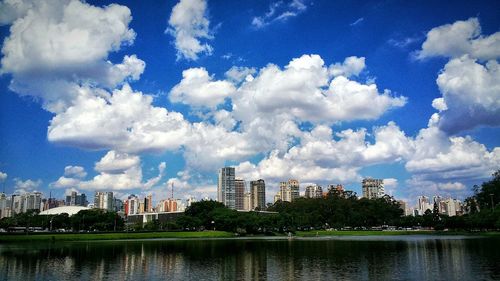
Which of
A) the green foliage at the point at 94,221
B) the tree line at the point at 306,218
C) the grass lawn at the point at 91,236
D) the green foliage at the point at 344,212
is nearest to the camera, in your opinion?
the grass lawn at the point at 91,236

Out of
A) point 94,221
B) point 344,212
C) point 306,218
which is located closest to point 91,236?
point 94,221

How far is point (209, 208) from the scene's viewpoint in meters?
147

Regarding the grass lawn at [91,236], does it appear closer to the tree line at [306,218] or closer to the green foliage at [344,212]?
the tree line at [306,218]

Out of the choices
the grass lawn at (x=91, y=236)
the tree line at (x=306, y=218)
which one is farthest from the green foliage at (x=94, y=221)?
the grass lawn at (x=91, y=236)

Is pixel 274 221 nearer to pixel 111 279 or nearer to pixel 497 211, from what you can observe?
pixel 497 211

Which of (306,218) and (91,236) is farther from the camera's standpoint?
(306,218)

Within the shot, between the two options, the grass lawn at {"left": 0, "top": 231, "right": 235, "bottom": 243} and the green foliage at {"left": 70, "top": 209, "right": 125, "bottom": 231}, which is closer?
the grass lawn at {"left": 0, "top": 231, "right": 235, "bottom": 243}

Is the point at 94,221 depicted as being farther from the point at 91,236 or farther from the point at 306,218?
the point at 306,218

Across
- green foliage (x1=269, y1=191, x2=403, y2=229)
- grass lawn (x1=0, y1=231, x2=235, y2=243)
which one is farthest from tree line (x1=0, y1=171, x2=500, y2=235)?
grass lawn (x1=0, y1=231, x2=235, y2=243)

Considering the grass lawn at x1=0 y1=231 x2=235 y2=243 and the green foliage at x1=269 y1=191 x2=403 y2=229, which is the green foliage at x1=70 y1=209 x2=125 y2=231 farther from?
the green foliage at x1=269 y1=191 x2=403 y2=229

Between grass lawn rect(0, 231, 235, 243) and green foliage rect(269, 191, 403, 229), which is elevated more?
green foliage rect(269, 191, 403, 229)

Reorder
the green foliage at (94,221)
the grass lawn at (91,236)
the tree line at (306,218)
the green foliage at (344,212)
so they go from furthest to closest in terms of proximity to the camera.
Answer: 1. the green foliage at (344,212)
2. the tree line at (306,218)
3. the green foliage at (94,221)
4. the grass lawn at (91,236)

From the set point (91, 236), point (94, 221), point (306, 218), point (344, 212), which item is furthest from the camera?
point (344, 212)

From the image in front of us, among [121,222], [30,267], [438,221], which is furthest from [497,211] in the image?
[30,267]
